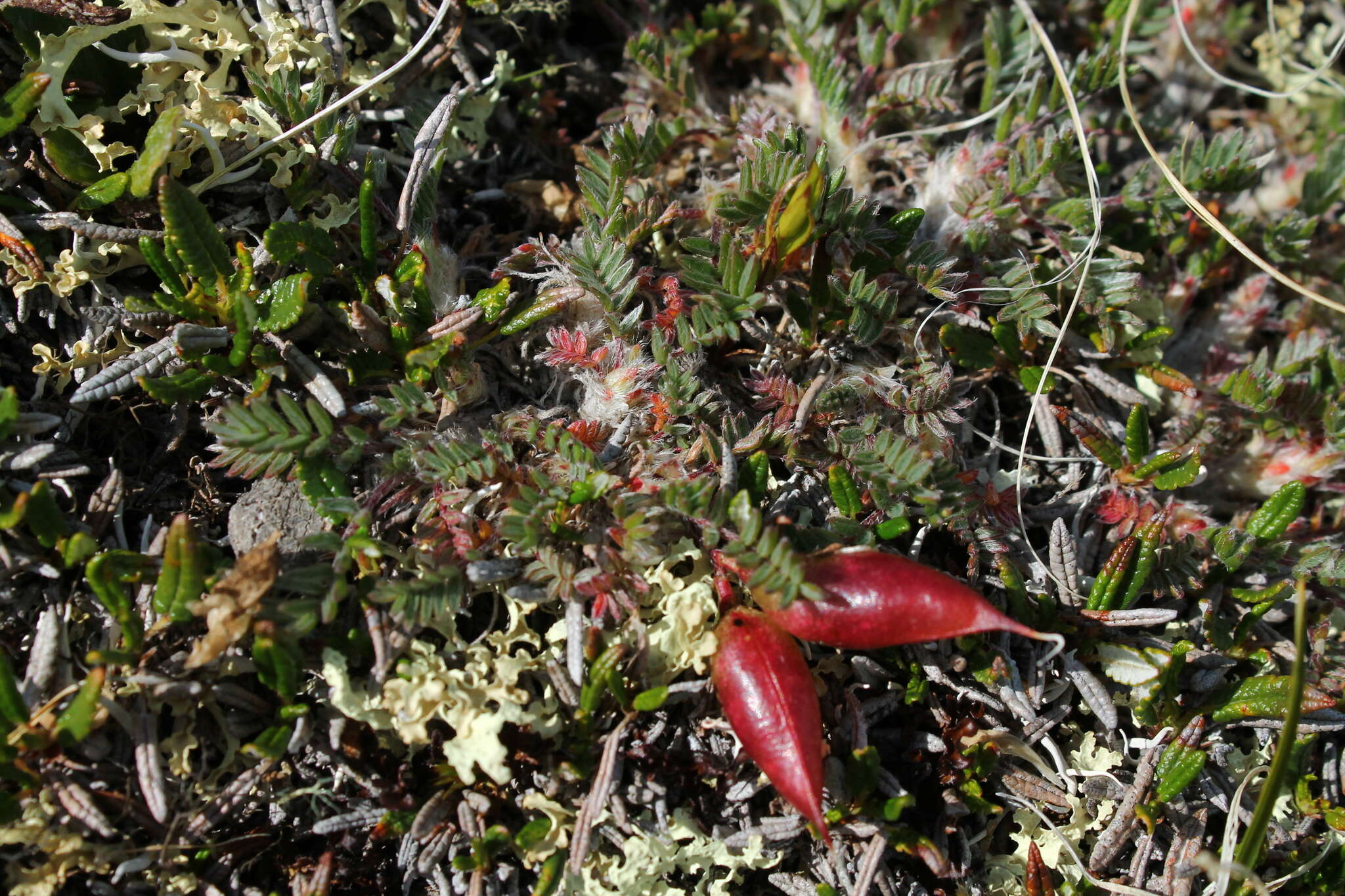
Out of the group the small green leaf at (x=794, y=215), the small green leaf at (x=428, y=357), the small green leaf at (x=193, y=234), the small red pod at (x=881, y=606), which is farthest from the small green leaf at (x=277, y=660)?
the small green leaf at (x=794, y=215)

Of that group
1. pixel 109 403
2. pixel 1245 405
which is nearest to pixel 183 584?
pixel 109 403

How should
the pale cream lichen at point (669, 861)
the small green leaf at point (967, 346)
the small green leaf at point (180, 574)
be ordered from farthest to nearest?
1. the small green leaf at point (967, 346)
2. the pale cream lichen at point (669, 861)
3. the small green leaf at point (180, 574)

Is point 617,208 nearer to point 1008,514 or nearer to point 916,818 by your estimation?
point 1008,514

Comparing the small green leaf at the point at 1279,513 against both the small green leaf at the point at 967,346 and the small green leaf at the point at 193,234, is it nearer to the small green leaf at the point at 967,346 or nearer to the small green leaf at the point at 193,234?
the small green leaf at the point at 967,346

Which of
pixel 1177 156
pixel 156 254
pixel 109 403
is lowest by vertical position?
pixel 1177 156

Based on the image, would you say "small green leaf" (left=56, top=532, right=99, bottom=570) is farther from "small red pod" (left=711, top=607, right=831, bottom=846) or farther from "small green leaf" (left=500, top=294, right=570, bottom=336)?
"small red pod" (left=711, top=607, right=831, bottom=846)

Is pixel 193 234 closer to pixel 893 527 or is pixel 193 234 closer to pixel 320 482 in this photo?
pixel 320 482
